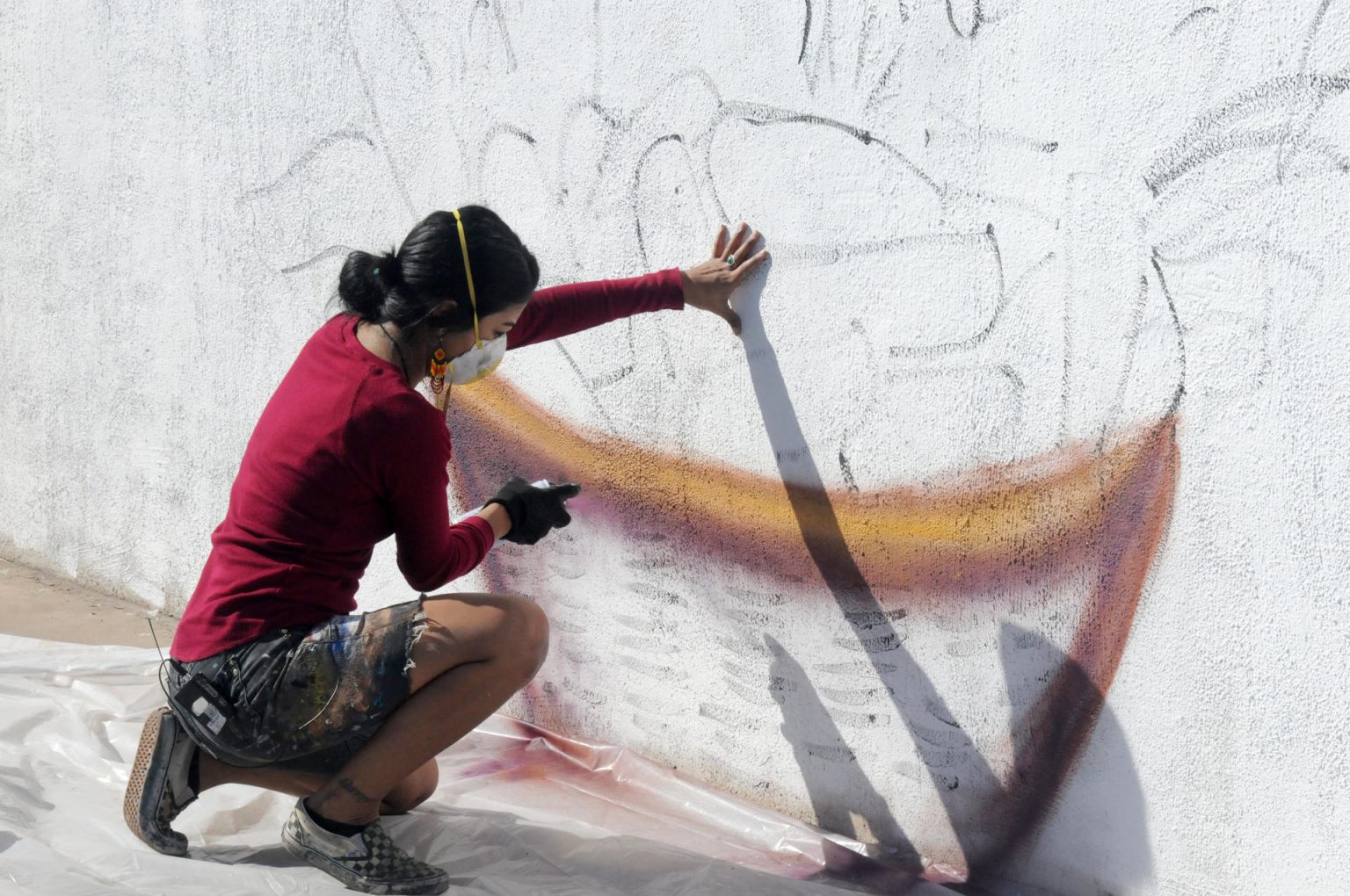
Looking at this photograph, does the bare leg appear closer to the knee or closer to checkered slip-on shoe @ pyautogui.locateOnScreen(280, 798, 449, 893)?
checkered slip-on shoe @ pyautogui.locateOnScreen(280, 798, 449, 893)

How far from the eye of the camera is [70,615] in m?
3.98

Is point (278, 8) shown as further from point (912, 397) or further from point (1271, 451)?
point (1271, 451)

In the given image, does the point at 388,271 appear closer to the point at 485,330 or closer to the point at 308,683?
the point at 485,330

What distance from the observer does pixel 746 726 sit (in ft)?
9.18

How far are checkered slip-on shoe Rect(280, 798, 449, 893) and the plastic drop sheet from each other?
0.03 metres

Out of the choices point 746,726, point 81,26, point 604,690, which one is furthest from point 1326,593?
point 81,26

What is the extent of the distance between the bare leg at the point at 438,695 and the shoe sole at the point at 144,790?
0.96ft

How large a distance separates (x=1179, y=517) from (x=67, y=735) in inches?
93.9

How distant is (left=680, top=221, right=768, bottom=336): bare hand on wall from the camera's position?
2594mm

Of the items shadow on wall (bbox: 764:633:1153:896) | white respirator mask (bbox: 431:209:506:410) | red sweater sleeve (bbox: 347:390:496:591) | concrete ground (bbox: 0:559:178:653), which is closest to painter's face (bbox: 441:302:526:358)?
white respirator mask (bbox: 431:209:506:410)

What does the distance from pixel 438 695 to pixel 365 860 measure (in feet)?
1.07

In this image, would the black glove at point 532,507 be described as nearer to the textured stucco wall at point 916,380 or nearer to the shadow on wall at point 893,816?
the textured stucco wall at point 916,380

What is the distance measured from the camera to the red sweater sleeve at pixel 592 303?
2.65m

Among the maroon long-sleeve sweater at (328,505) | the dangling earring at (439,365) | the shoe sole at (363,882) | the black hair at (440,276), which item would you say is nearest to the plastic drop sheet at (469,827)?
the shoe sole at (363,882)
